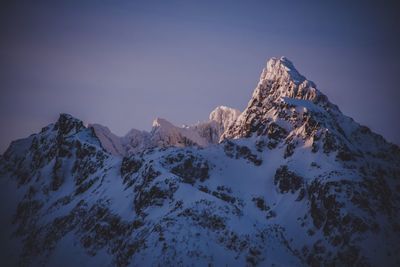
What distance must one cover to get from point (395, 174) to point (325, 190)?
124 ft

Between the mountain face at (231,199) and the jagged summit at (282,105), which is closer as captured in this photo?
the mountain face at (231,199)

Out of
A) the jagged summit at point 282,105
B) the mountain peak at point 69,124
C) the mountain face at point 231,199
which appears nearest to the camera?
the mountain face at point 231,199

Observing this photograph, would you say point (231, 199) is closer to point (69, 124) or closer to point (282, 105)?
point (282, 105)

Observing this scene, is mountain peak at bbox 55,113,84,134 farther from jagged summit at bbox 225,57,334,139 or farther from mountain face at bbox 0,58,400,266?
jagged summit at bbox 225,57,334,139

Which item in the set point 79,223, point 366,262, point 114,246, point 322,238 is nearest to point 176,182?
point 114,246

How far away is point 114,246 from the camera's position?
11769 centimetres

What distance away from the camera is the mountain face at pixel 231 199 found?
4318 inches

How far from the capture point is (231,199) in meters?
141

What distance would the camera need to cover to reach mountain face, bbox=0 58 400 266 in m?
110

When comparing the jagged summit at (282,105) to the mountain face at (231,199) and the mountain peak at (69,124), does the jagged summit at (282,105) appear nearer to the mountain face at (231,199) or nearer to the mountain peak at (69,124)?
the mountain face at (231,199)

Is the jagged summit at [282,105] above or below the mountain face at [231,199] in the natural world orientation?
above

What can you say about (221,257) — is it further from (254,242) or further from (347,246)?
(347,246)

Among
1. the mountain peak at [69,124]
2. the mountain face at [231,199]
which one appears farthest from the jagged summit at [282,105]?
the mountain peak at [69,124]

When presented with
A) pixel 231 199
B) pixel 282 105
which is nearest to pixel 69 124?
pixel 231 199
